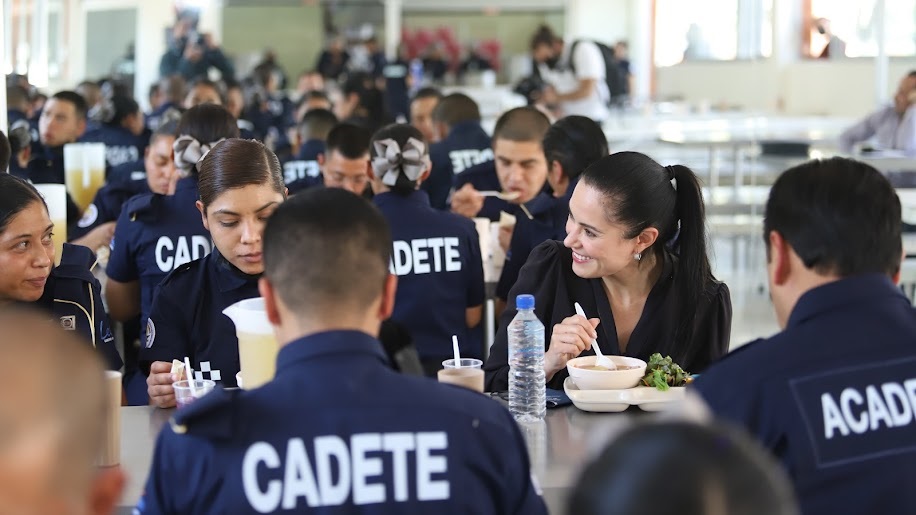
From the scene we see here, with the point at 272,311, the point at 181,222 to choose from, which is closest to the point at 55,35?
the point at 181,222

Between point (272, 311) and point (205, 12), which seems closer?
point (272, 311)

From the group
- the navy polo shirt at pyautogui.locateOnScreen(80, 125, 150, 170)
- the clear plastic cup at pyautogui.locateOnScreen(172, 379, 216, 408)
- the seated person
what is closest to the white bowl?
the clear plastic cup at pyautogui.locateOnScreen(172, 379, 216, 408)

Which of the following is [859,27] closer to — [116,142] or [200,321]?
[116,142]

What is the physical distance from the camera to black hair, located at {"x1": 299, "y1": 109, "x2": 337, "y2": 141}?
21.0 ft

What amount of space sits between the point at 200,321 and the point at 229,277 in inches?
4.8

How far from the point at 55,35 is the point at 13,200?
11931 millimetres

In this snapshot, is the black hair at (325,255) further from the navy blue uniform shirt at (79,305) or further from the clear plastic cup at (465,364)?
the navy blue uniform shirt at (79,305)

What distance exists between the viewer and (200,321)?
2.81 m

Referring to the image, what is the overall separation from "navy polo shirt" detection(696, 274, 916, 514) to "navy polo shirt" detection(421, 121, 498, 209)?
163 inches

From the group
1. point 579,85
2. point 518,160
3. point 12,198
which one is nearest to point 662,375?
point 12,198

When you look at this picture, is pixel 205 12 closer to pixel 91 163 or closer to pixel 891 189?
pixel 91 163

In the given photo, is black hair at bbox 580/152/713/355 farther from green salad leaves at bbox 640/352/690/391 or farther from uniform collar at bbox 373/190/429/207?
uniform collar at bbox 373/190/429/207

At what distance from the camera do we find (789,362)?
5.75ft

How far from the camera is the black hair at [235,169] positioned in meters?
2.80
